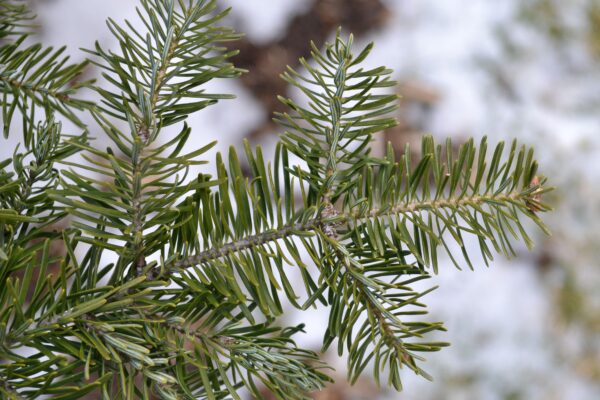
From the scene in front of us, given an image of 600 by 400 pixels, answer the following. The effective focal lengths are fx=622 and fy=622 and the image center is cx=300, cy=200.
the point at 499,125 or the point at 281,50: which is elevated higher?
the point at 281,50

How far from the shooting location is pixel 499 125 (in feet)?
3.51

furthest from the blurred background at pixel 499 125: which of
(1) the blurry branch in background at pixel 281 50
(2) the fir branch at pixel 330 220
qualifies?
(2) the fir branch at pixel 330 220

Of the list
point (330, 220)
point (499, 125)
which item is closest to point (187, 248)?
point (330, 220)

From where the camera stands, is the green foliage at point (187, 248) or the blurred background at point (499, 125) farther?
the blurred background at point (499, 125)

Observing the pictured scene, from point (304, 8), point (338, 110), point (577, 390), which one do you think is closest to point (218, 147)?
point (304, 8)

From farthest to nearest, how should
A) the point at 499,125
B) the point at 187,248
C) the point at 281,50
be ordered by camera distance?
the point at 499,125 < the point at 281,50 < the point at 187,248

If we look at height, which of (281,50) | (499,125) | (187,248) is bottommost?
(187,248)

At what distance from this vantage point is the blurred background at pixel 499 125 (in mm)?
906

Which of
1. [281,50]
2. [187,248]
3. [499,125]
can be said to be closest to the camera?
[187,248]

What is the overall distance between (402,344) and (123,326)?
0.11 meters

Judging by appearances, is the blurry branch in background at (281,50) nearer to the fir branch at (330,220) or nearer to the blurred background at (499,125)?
the blurred background at (499,125)

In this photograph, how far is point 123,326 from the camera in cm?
21

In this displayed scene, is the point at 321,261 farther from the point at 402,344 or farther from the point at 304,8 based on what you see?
the point at 304,8

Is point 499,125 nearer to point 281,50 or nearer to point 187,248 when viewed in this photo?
point 281,50
